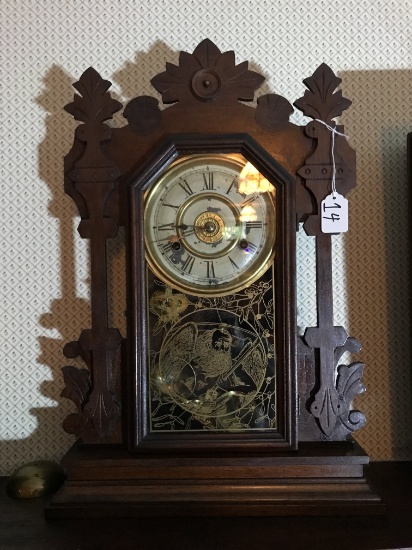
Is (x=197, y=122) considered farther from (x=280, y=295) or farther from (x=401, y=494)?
(x=401, y=494)

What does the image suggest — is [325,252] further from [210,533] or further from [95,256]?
[210,533]

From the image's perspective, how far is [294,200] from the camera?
1.13m

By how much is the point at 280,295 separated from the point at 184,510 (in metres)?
0.41

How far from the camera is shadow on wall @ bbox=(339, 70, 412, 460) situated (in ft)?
4.26

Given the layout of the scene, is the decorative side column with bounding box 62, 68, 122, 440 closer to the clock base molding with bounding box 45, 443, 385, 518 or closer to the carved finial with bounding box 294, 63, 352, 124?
the clock base molding with bounding box 45, 443, 385, 518

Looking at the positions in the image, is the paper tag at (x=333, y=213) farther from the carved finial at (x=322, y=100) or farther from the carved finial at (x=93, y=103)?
the carved finial at (x=93, y=103)

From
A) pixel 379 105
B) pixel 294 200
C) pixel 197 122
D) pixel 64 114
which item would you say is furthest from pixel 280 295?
pixel 64 114

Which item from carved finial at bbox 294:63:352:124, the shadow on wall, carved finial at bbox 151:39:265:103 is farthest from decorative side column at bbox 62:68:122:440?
the shadow on wall

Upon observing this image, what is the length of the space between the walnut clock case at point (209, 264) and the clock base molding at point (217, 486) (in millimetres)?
46

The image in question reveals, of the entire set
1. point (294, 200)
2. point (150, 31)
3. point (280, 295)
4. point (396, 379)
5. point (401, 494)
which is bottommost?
point (401, 494)

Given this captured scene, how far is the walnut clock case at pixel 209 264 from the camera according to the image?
1.12 metres

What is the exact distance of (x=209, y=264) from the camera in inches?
44.7

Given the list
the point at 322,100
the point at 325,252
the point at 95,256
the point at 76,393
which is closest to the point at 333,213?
the point at 325,252

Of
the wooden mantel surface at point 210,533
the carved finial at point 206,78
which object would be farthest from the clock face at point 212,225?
the wooden mantel surface at point 210,533
